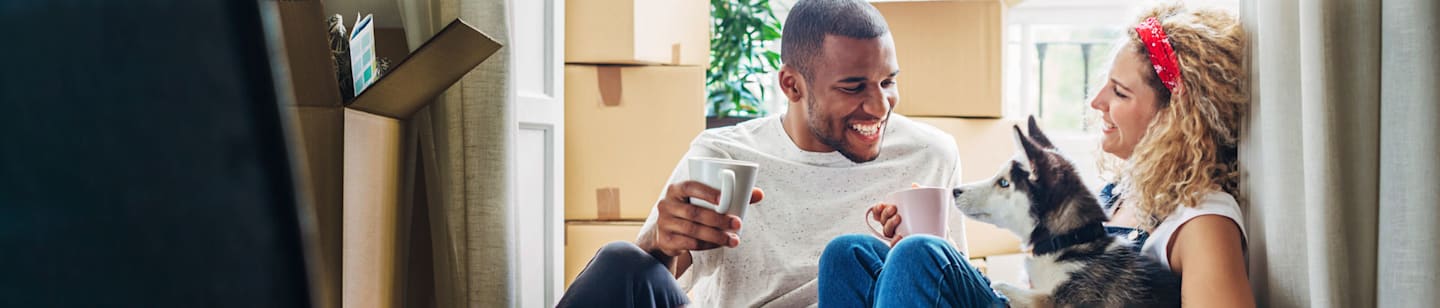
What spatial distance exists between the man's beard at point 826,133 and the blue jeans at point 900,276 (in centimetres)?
12

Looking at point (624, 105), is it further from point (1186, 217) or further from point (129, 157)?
point (129, 157)

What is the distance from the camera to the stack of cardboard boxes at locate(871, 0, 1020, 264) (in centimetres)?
122

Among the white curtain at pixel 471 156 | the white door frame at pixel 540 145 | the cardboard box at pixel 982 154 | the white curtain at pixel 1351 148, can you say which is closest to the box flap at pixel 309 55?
the white curtain at pixel 471 156

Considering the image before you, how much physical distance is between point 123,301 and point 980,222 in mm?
1122

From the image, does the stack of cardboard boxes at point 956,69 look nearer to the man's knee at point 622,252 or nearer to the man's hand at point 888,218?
the man's hand at point 888,218

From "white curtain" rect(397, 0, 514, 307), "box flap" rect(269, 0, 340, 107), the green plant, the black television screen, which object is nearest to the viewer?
the black television screen

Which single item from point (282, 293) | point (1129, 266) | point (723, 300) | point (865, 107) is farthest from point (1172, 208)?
point (282, 293)

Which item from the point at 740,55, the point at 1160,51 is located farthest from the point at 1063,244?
the point at 740,55

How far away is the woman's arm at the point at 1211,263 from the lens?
1.03 m

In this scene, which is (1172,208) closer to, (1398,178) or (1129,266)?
(1129,266)

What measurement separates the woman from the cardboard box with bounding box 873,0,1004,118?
175 mm

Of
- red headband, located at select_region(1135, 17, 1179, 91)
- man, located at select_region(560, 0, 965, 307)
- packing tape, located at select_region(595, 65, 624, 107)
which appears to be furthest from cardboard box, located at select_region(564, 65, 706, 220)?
red headband, located at select_region(1135, 17, 1179, 91)

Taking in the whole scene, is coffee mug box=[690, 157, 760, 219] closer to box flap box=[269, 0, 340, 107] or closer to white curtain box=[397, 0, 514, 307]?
white curtain box=[397, 0, 514, 307]

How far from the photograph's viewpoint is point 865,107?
1206mm
